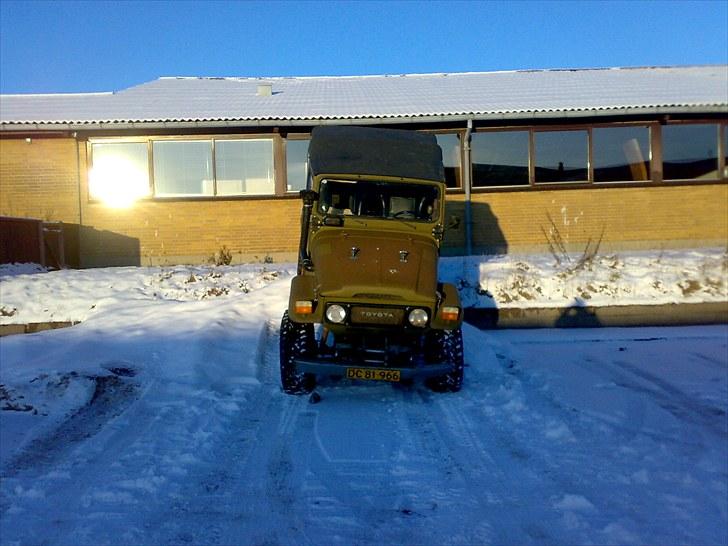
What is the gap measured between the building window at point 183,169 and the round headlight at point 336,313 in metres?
9.69

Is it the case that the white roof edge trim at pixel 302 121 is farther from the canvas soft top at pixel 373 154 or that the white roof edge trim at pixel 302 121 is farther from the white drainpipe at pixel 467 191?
the canvas soft top at pixel 373 154

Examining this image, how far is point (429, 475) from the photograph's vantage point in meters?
4.54

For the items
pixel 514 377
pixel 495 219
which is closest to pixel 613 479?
pixel 514 377

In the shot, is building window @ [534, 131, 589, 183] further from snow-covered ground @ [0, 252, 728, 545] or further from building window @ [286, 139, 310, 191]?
snow-covered ground @ [0, 252, 728, 545]

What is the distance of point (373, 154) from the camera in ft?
24.1

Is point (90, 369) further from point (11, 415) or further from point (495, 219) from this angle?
point (495, 219)

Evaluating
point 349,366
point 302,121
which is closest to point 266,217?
point 302,121

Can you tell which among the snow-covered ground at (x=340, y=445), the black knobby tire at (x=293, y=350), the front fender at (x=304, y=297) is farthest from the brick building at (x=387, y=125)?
the black knobby tire at (x=293, y=350)

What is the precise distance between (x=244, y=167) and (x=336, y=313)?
968cm

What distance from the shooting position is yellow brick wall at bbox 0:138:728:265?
1459 cm

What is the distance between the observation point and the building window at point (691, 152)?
50.2 ft

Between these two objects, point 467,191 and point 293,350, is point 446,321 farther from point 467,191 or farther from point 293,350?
point 467,191

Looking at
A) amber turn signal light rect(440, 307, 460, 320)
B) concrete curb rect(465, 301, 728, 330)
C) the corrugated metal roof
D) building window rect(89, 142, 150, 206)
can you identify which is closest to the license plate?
amber turn signal light rect(440, 307, 460, 320)

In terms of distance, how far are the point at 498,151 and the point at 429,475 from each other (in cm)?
1193
